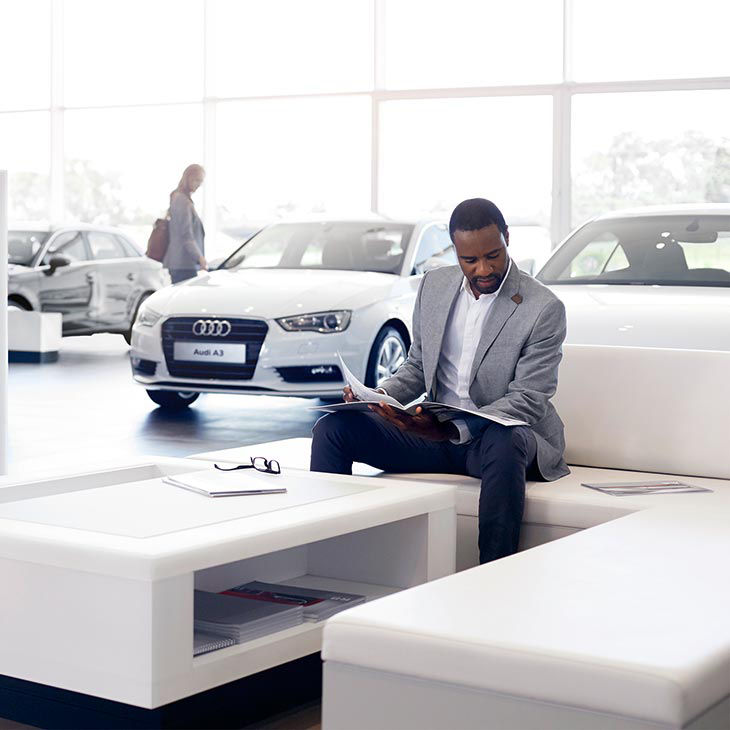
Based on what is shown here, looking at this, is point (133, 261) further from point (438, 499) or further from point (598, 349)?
point (438, 499)

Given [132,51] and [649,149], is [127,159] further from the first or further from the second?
[649,149]

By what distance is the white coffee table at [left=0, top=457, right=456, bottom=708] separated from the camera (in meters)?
2.37

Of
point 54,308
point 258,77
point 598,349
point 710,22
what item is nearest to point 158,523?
point 598,349

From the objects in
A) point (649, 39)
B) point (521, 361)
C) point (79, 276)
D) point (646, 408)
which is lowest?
point (646, 408)

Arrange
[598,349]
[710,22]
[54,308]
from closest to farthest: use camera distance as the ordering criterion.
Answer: [598,349]
[54,308]
[710,22]

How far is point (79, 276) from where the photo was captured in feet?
36.7

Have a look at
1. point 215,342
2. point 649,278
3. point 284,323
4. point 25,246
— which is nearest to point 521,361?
point 649,278

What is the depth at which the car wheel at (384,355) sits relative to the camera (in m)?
7.20

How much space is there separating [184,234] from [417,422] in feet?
21.9

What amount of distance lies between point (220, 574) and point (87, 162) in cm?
1272

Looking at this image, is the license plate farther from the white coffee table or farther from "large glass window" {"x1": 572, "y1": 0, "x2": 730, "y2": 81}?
"large glass window" {"x1": 572, "y1": 0, "x2": 730, "y2": 81}

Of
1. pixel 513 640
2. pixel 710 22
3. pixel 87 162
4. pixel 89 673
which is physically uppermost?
pixel 710 22

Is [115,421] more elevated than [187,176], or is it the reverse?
[187,176]

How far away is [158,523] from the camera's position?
8.66ft
